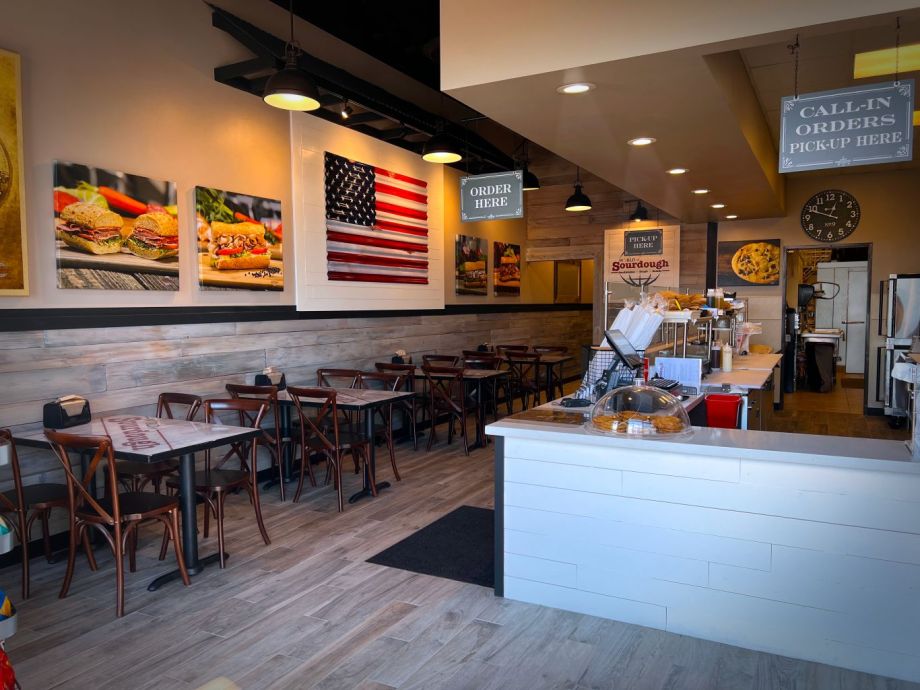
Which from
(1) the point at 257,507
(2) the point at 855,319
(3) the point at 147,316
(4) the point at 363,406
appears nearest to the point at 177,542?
(1) the point at 257,507

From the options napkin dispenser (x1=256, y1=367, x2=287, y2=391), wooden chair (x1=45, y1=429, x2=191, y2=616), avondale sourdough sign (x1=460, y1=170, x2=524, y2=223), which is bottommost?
wooden chair (x1=45, y1=429, x2=191, y2=616)

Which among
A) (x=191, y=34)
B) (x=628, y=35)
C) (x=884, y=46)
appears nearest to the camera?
(x=628, y=35)

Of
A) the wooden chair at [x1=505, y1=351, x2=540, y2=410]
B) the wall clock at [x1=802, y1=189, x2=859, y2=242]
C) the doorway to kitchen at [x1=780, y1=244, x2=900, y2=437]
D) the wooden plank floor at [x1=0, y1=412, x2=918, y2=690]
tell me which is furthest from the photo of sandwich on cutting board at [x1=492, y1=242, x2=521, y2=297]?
the wooden plank floor at [x1=0, y1=412, x2=918, y2=690]

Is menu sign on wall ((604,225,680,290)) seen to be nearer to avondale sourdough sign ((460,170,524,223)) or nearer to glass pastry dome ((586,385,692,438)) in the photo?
avondale sourdough sign ((460,170,524,223))

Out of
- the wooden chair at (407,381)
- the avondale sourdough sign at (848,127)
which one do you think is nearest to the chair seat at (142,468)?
the wooden chair at (407,381)

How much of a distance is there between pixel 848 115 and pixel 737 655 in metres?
2.64

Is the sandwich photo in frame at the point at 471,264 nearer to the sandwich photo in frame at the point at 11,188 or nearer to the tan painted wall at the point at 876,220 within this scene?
the tan painted wall at the point at 876,220

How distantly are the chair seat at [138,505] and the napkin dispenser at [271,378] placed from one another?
73.7 inches

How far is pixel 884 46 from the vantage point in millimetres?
4488

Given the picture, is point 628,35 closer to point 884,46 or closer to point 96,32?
point 884,46

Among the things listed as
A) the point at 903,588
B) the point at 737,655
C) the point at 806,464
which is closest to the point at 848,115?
the point at 806,464

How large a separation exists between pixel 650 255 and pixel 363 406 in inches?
244

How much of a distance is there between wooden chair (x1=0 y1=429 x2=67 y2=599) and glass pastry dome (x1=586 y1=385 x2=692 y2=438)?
9.70 feet

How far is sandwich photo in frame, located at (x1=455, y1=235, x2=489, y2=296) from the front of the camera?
8.62m
